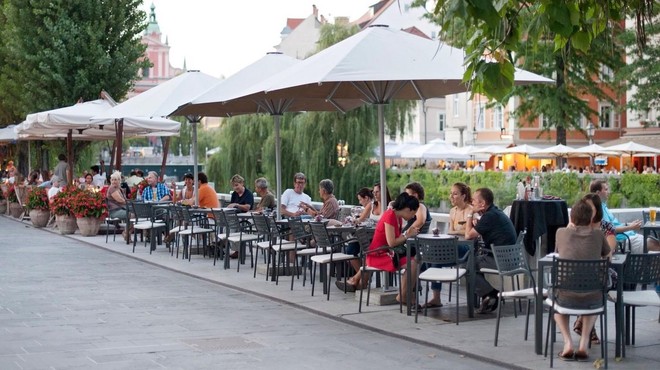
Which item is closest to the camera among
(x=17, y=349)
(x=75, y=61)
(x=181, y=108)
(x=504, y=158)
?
(x=17, y=349)

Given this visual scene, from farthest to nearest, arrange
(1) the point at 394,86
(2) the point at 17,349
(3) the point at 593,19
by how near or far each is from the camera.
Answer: (1) the point at 394,86
(2) the point at 17,349
(3) the point at 593,19

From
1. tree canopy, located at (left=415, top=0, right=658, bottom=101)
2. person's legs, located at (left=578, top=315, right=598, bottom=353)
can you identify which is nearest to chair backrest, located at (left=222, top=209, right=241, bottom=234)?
person's legs, located at (left=578, top=315, right=598, bottom=353)

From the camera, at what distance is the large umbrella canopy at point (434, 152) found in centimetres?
5916

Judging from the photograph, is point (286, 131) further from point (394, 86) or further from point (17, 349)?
point (17, 349)

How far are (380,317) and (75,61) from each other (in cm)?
2438

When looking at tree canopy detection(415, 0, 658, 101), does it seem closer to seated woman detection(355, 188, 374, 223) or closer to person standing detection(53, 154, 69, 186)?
seated woman detection(355, 188, 374, 223)

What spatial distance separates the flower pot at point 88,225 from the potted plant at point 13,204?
10.6m

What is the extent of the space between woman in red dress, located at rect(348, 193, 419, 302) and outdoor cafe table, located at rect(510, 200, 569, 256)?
1464 mm

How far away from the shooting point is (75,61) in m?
33.7

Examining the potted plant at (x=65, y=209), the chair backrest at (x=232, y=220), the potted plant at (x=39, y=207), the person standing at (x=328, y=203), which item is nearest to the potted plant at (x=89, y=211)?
the potted plant at (x=65, y=209)

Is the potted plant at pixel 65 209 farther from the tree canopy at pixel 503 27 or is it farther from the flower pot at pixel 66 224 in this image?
the tree canopy at pixel 503 27

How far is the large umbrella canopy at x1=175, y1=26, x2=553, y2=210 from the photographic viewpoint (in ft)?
40.1

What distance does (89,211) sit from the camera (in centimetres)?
2447

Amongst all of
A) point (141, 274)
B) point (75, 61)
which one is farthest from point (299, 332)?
point (75, 61)
